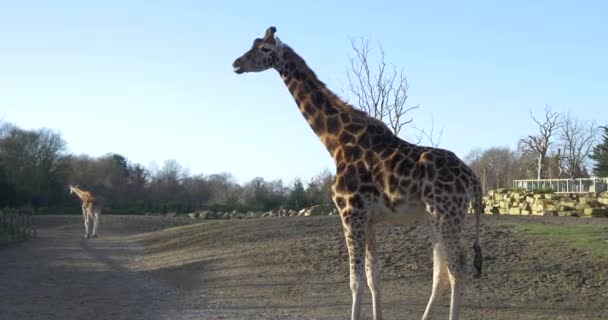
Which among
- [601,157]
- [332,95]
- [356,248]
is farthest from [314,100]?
[601,157]

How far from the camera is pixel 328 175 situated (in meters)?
56.8

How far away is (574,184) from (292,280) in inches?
1148

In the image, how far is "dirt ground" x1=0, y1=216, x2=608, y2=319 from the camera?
11.4 metres

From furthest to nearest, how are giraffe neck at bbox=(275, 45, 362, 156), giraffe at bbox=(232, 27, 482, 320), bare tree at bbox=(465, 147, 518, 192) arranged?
bare tree at bbox=(465, 147, 518, 192), giraffe neck at bbox=(275, 45, 362, 156), giraffe at bbox=(232, 27, 482, 320)

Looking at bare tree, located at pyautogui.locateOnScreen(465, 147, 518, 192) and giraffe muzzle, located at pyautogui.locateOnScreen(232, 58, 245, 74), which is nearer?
giraffe muzzle, located at pyautogui.locateOnScreen(232, 58, 245, 74)

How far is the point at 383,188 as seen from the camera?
27.8 feet

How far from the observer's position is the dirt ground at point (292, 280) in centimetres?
1135

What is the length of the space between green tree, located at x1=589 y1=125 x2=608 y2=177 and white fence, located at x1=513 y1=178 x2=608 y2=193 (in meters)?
19.1

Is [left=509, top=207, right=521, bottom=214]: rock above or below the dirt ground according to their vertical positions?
above

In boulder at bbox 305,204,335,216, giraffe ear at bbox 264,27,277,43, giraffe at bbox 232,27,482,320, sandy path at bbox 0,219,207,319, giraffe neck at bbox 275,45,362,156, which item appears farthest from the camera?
boulder at bbox 305,204,335,216

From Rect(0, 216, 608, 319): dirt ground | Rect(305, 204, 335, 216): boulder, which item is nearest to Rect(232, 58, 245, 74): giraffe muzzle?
Rect(0, 216, 608, 319): dirt ground

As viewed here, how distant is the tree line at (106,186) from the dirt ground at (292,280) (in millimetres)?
24888

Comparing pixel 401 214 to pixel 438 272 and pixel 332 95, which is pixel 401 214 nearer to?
pixel 438 272

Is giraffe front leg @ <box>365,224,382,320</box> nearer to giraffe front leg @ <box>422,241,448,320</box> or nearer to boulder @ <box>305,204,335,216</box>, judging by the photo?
giraffe front leg @ <box>422,241,448,320</box>
